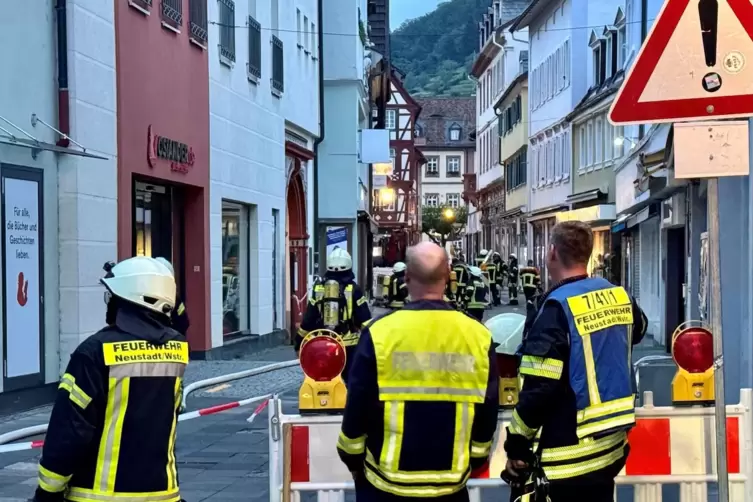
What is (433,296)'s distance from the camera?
4.02 metres

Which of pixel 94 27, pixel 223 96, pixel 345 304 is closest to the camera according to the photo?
pixel 345 304

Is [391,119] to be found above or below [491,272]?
above

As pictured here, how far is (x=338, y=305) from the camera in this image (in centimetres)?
1112

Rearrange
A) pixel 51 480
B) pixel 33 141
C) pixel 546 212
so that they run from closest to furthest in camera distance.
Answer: pixel 51 480 → pixel 33 141 → pixel 546 212

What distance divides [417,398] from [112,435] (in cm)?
116

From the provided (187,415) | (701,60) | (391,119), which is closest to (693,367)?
(701,60)

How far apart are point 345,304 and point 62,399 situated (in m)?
7.45

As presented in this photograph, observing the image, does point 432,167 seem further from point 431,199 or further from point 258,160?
point 258,160

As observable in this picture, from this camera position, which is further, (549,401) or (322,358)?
(322,358)

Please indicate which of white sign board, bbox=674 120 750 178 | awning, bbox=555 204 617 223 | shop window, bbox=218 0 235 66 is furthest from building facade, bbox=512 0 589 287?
white sign board, bbox=674 120 750 178

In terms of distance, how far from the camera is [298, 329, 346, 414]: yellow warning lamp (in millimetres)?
5148

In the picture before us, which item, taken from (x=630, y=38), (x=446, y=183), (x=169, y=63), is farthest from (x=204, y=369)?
(x=446, y=183)

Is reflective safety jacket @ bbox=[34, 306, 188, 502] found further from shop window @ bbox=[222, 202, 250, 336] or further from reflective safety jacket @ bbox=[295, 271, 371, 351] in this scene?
shop window @ bbox=[222, 202, 250, 336]

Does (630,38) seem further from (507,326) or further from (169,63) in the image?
(507,326)
